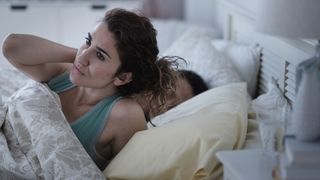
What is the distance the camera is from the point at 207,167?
1.44 meters

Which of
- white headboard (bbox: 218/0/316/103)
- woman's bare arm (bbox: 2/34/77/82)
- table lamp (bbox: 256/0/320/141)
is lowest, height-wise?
white headboard (bbox: 218/0/316/103)

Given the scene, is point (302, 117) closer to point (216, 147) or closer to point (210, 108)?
point (216, 147)

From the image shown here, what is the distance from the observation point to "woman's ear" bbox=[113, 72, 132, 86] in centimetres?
172

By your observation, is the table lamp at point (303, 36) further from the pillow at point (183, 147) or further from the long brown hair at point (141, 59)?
the long brown hair at point (141, 59)

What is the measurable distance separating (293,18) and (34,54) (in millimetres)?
884

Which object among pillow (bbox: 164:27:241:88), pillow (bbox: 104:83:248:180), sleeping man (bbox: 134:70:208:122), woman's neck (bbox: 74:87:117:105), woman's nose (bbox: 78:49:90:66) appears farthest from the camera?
pillow (bbox: 164:27:241:88)

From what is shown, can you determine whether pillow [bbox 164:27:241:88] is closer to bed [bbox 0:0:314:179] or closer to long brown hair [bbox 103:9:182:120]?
bed [bbox 0:0:314:179]

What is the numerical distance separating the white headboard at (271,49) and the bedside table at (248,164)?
55 cm

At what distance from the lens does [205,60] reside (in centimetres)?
239

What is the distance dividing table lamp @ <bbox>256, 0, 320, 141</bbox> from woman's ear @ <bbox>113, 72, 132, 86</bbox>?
0.51 metres

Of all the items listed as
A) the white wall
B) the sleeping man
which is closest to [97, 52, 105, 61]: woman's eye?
the sleeping man

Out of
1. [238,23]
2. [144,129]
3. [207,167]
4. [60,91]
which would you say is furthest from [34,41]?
[238,23]

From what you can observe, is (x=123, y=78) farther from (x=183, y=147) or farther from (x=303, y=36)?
(x=303, y=36)

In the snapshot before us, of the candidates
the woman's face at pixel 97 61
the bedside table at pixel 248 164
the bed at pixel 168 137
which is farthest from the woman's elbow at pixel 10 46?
the bedside table at pixel 248 164
